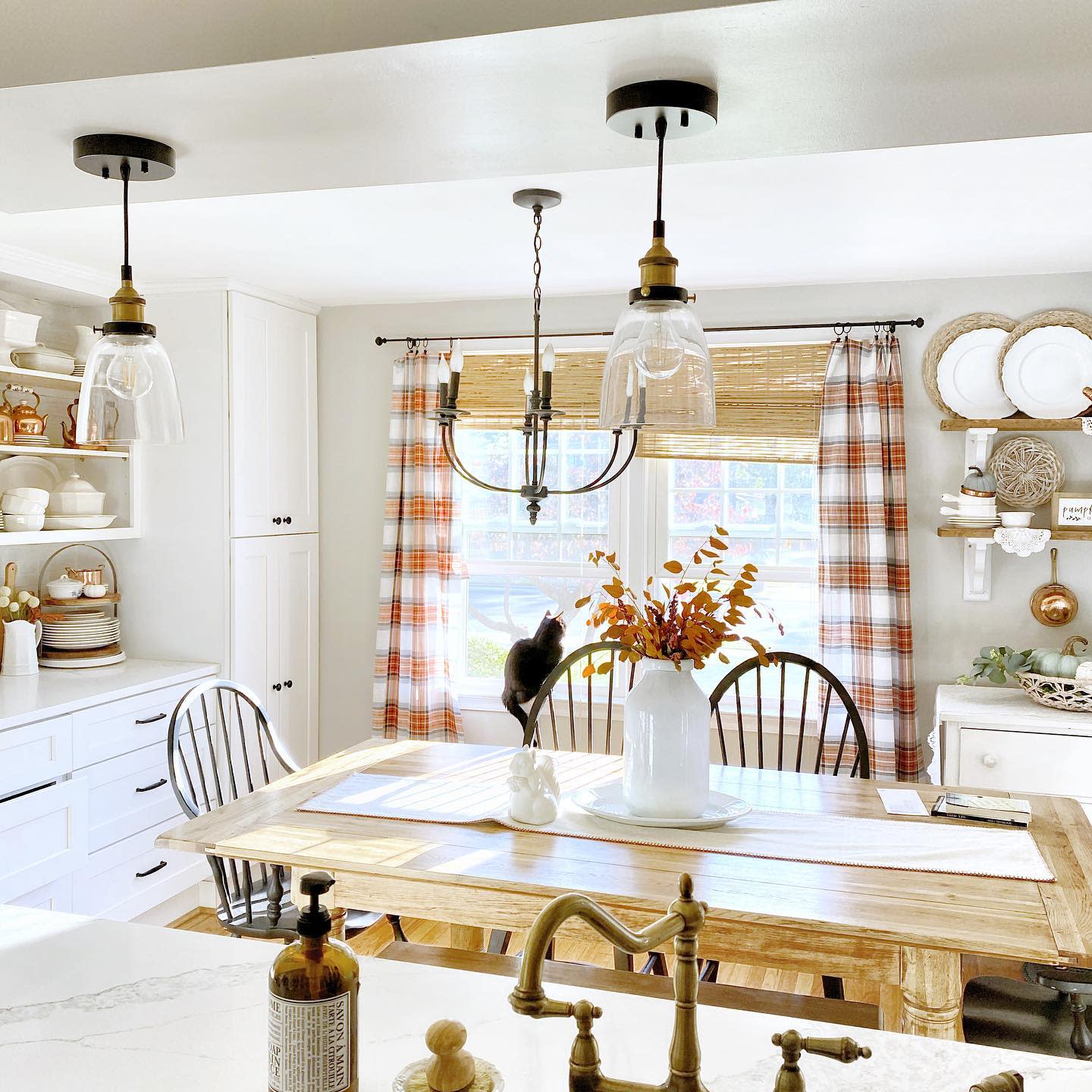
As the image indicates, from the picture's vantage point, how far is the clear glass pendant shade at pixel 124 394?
5.17ft

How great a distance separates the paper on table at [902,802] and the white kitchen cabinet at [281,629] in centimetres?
259

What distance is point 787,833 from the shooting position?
2.16m

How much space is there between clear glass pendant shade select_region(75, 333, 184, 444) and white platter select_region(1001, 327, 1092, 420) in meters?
3.08

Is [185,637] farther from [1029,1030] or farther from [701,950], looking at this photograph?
[1029,1030]

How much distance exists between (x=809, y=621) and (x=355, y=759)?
208 cm

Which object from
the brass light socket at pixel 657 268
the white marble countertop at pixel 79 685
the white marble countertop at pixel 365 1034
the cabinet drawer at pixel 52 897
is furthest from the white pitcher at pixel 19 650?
the brass light socket at pixel 657 268

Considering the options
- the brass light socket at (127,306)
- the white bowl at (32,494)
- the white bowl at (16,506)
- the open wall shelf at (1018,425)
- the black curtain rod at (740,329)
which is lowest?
the white bowl at (16,506)

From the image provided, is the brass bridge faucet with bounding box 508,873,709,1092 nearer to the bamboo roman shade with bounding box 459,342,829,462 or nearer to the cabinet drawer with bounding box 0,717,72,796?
the cabinet drawer with bounding box 0,717,72,796

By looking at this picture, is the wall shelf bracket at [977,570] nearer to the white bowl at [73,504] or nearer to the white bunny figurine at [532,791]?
the white bunny figurine at [532,791]

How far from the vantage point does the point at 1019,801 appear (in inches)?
94.4

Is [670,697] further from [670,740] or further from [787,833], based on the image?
[787,833]

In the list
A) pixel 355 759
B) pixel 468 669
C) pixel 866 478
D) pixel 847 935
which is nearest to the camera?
pixel 847 935

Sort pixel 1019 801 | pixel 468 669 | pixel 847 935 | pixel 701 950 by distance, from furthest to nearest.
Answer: pixel 468 669 < pixel 1019 801 < pixel 701 950 < pixel 847 935

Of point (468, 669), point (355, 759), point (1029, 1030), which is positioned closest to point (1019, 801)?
point (1029, 1030)
